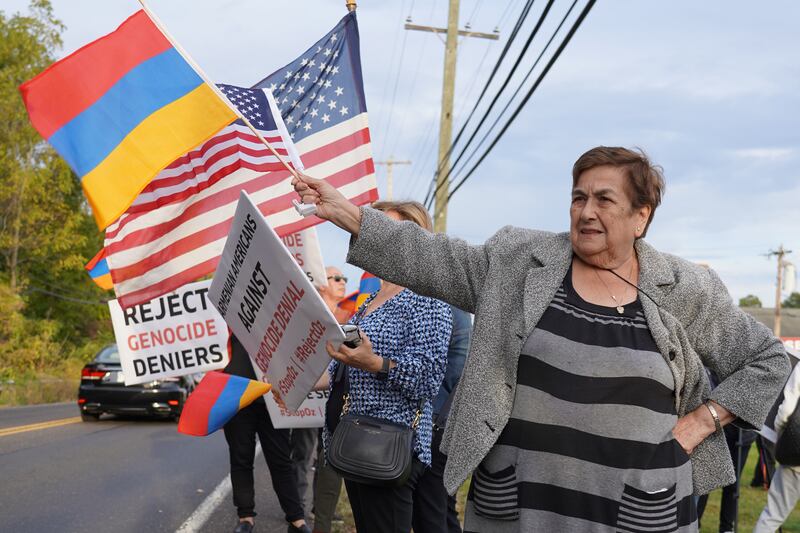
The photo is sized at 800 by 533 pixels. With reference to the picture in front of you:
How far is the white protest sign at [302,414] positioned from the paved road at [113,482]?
122 cm

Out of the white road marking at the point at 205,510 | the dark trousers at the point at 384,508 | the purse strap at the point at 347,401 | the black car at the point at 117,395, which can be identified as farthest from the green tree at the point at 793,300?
the dark trousers at the point at 384,508

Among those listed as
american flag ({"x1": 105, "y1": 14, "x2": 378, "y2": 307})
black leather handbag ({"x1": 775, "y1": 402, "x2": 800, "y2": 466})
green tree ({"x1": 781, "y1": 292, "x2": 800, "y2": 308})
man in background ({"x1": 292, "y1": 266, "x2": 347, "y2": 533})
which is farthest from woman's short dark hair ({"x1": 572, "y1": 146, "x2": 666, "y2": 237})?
green tree ({"x1": 781, "y1": 292, "x2": 800, "y2": 308})

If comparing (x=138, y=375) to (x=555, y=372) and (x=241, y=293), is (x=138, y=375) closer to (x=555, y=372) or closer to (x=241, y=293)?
(x=241, y=293)

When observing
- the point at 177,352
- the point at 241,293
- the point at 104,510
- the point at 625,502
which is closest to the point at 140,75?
the point at 241,293

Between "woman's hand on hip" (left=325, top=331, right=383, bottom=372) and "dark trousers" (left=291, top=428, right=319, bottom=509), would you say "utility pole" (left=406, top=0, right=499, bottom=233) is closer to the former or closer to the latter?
"dark trousers" (left=291, top=428, right=319, bottom=509)

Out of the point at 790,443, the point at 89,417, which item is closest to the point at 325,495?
the point at 790,443

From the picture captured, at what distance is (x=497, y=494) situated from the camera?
9.67 ft

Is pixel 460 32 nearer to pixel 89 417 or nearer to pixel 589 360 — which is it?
pixel 89 417

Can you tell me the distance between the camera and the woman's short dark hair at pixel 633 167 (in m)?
3.05

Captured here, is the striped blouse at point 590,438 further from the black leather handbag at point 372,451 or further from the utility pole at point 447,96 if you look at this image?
the utility pole at point 447,96

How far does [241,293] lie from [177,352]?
3.80 metres

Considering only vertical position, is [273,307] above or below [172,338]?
above

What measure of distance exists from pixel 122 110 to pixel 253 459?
305 centimetres

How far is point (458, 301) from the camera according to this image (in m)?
3.12
